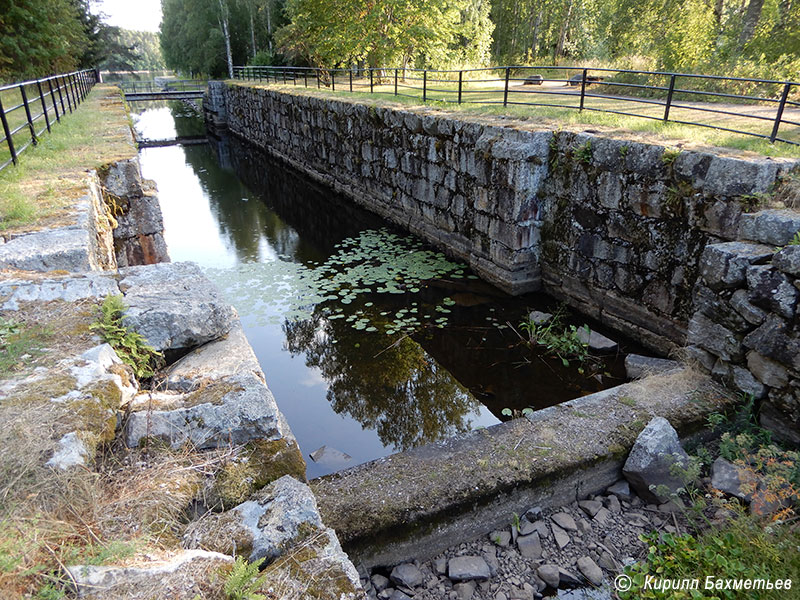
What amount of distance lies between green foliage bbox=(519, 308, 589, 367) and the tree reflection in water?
126cm

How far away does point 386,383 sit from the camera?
586cm

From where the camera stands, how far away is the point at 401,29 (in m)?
19.5

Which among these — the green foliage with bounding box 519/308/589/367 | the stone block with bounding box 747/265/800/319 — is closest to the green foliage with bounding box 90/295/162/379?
the stone block with bounding box 747/265/800/319

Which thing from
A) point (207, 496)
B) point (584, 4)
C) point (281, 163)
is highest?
point (584, 4)

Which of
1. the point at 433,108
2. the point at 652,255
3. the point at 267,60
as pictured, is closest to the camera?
the point at 652,255

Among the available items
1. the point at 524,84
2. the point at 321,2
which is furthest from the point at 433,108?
the point at 321,2

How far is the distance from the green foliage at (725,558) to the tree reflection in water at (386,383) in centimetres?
231

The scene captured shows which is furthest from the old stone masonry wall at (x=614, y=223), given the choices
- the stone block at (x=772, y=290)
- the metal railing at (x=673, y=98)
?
the metal railing at (x=673, y=98)

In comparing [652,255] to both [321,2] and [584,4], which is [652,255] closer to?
[321,2]

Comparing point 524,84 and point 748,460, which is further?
point 524,84

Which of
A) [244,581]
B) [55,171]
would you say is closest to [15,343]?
[244,581]

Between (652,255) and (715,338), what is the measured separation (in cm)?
180

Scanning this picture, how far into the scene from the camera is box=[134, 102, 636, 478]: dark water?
17.7 feet

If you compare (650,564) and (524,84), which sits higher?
(524,84)
